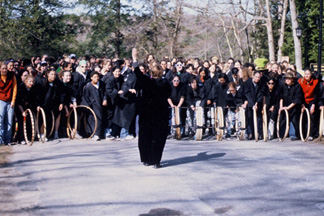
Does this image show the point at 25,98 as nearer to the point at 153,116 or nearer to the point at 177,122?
the point at 177,122

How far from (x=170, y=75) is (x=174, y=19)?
24.4 meters

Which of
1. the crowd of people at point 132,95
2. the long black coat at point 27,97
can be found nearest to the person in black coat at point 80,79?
the crowd of people at point 132,95

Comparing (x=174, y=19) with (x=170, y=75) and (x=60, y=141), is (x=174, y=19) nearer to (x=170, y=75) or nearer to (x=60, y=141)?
(x=170, y=75)

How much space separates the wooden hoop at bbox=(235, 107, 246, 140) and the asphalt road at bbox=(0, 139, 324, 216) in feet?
5.08

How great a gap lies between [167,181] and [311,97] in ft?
26.1

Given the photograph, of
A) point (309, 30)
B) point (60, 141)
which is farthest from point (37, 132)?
point (309, 30)

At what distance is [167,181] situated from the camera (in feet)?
32.3

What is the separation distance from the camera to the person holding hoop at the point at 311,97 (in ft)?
54.1

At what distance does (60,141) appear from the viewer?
15305 millimetres

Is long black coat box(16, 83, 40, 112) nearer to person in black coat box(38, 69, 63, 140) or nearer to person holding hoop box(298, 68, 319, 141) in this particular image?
person in black coat box(38, 69, 63, 140)

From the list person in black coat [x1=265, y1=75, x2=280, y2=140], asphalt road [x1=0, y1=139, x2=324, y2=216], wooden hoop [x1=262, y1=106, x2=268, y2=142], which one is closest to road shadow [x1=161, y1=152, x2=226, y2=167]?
asphalt road [x1=0, y1=139, x2=324, y2=216]

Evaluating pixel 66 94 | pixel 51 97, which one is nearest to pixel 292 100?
pixel 66 94

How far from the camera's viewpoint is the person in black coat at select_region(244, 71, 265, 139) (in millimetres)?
16141

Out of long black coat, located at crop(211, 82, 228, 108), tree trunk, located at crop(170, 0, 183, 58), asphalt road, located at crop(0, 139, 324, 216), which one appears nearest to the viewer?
asphalt road, located at crop(0, 139, 324, 216)
